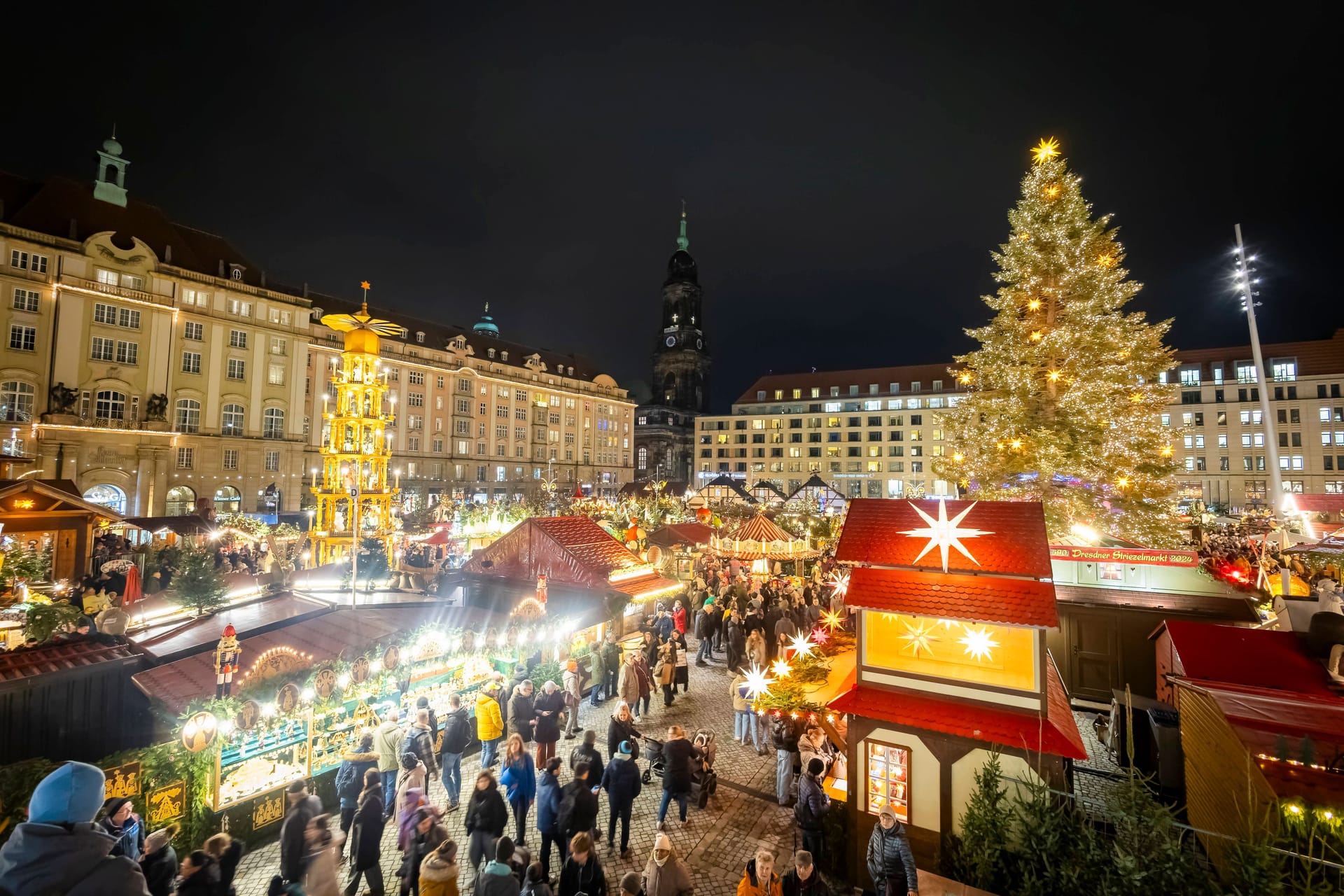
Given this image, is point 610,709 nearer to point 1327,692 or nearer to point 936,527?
point 936,527

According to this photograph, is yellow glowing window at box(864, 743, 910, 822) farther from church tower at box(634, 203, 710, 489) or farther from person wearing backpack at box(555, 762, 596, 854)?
church tower at box(634, 203, 710, 489)

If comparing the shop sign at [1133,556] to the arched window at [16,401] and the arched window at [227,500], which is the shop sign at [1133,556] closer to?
the arched window at [227,500]

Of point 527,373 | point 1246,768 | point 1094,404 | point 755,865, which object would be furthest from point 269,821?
point 527,373

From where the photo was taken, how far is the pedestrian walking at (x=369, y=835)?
574cm

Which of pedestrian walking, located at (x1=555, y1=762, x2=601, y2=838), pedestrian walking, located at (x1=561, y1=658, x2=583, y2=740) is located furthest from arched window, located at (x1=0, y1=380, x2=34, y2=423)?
pedestrian walking, located at (x1=555, y1=762, x2=601, y2=838)

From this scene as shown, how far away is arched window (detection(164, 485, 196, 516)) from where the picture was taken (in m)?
34.0

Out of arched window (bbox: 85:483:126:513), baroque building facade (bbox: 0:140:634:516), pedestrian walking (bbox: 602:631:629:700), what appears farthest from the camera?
arched window (bbox: 85:483:126:513)

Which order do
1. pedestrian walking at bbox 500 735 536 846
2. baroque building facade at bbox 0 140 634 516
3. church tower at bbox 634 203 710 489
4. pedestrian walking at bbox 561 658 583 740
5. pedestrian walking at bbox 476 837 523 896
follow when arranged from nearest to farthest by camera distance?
pedestrian walking at bbox 476 837 523 896
pedestrian walking at bbox 500 735 536 846
pedestrian walking at bbox 561 658 583 740
baroque building facade at bbox 0 140 634 516
church tower at bbox 634 203 710 489

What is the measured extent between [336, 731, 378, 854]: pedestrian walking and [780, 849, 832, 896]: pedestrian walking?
4.86m

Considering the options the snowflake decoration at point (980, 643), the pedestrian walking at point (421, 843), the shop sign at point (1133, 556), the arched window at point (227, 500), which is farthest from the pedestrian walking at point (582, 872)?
the arched window at point (227, 500)

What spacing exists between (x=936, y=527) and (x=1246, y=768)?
A: 11.6 feet

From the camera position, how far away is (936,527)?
24.6ft

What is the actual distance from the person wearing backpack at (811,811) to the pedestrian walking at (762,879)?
1330 millimetres

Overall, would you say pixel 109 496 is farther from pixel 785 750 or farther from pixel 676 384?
pixel 676 384
